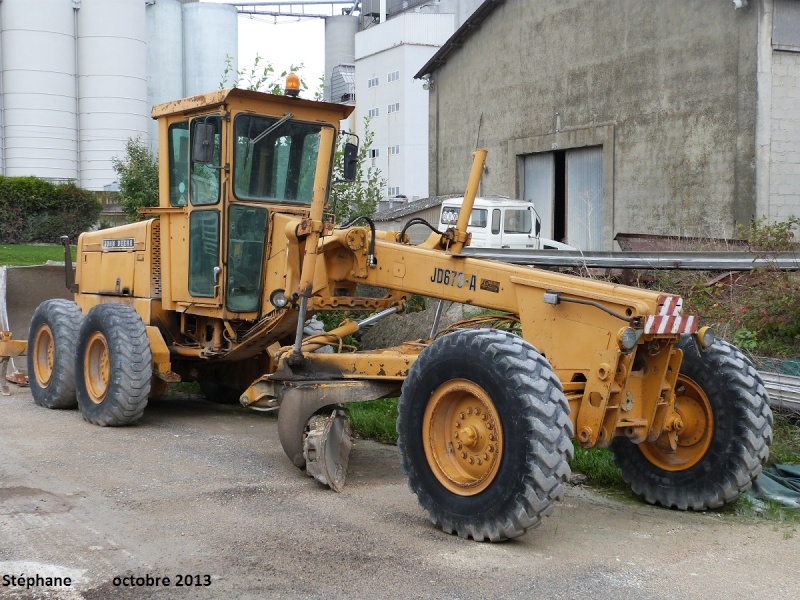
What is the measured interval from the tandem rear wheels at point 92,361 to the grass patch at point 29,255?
9955 millimetres

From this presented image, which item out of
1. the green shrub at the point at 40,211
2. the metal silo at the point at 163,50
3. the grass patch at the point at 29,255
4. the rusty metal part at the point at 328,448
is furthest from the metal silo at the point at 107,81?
the rusty metal part at the point at 328,448

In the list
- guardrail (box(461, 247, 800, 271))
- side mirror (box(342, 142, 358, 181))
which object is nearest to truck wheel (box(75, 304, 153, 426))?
side mirror (box(342, 142, 358, 181))

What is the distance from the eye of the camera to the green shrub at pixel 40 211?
2892 centimetres

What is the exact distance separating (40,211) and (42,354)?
20745mm

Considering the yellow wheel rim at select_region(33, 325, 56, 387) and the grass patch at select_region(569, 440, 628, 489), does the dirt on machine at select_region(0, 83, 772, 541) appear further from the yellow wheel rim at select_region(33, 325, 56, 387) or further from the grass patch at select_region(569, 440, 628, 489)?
the grass patch at select_region(569, 440, 628, 489)

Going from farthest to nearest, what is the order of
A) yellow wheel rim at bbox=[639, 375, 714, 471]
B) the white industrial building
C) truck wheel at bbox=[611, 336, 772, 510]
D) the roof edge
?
the white industrial building, the roof edge, yellow wheel rim at bbox=[639, 375, 714, 471], truck wheel at bbox=[611, 336, 772, 510]

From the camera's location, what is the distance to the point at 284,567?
5.00 meters

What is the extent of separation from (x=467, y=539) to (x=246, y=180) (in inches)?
173

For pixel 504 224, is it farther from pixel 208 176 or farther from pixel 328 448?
pixel 328 448

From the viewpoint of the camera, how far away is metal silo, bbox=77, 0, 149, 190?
133 feet

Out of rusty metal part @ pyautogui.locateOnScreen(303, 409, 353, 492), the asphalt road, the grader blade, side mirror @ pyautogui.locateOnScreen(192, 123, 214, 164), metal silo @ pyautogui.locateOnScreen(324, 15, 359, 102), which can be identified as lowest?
the asphalt road

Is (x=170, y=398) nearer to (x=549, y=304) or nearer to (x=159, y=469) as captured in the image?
(x=159, y=469)

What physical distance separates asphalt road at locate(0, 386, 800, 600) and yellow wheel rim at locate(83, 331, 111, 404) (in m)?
1.64

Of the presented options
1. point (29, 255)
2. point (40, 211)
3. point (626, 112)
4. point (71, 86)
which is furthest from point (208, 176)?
point (71, 86)
